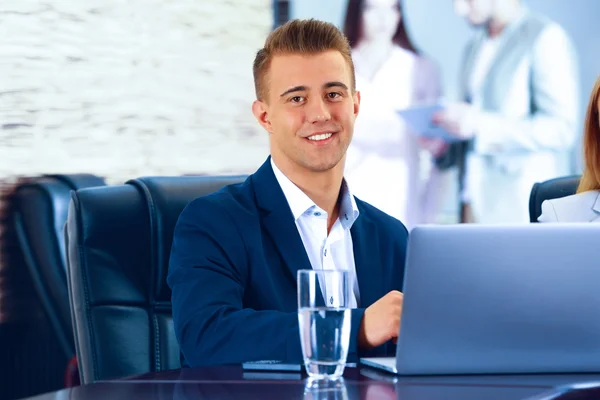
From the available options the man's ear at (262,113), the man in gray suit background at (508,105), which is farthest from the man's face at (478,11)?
the man's ear at (262,113)

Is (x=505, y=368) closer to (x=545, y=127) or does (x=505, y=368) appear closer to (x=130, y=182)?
(x=130, y=182)

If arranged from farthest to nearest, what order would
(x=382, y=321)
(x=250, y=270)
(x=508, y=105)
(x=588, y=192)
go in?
1. (x=508, y=105)
2. (x=588, y=192)
3. (x=250, y=270)
4. (x=382, y=321)

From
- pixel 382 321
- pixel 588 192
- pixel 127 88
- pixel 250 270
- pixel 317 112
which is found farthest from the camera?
pixel 127 88

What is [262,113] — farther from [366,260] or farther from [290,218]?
[366,260]

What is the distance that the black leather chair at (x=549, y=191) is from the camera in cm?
207

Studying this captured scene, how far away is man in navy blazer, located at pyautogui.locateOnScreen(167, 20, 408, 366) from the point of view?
4.68 feet

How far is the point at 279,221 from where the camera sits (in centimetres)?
156

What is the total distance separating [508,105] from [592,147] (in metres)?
2.04

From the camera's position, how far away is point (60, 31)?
8.64 feet

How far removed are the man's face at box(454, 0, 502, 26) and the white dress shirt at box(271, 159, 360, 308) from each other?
2.65 meters

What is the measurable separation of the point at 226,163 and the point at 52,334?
1179mm

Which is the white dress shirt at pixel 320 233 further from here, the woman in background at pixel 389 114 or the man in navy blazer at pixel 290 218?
the woman in background at pixel 389 114

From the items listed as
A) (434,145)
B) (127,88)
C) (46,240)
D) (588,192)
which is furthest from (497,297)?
(434,145)

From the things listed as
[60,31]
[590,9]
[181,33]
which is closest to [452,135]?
[590,9]
